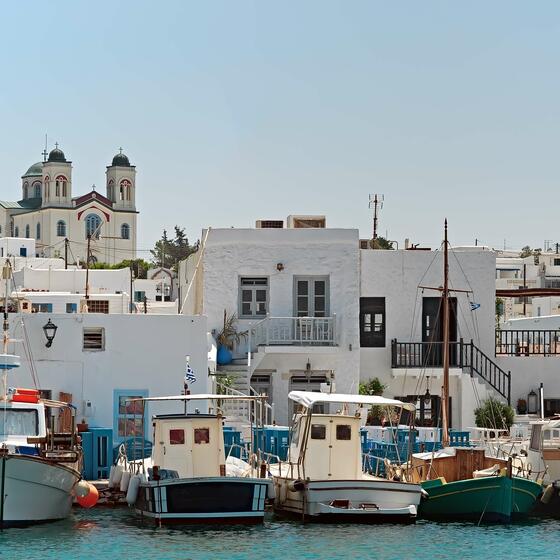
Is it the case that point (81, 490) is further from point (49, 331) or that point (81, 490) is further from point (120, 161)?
point (120, 161)

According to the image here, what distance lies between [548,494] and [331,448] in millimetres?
4801

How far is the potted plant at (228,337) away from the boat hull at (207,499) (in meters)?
13.2

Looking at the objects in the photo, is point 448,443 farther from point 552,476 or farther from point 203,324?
point 203,324

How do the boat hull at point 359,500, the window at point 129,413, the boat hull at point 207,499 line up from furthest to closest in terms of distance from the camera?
the window at point 129,413 < the boat hull at point 359,500 < the boat hull at point 207,499

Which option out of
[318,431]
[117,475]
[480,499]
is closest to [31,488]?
[117,475]

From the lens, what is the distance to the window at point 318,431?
29984mm

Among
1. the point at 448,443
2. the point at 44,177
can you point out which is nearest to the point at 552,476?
the point at 448,443

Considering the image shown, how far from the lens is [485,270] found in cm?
4297

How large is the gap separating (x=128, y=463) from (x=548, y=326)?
38.1 metres

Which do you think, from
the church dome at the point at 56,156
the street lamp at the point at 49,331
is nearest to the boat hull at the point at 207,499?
the street lamp at the point at 49,331

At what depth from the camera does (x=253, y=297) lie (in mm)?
41750

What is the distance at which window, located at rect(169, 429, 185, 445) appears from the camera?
29188 mm

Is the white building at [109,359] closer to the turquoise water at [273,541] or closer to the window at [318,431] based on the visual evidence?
the window at [318,431]

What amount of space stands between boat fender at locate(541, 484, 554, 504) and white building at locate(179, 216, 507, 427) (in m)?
11.2
